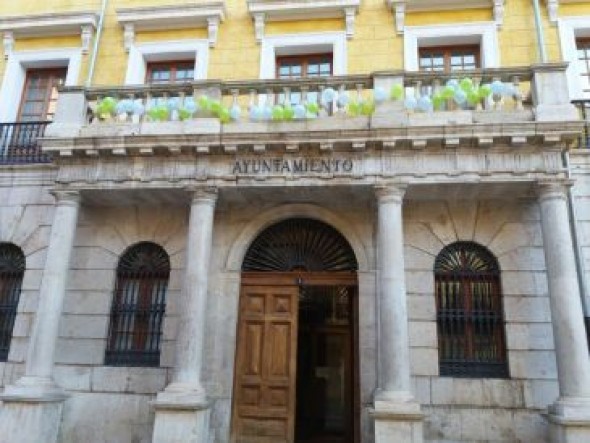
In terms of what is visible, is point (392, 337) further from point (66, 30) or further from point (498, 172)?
point (66, 30)

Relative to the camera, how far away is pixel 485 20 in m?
10.8

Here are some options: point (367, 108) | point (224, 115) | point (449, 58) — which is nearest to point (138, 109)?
point (224, 115)

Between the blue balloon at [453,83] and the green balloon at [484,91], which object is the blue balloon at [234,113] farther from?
the green balloon at [484,91]

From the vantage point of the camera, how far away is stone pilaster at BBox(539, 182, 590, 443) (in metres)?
7.13

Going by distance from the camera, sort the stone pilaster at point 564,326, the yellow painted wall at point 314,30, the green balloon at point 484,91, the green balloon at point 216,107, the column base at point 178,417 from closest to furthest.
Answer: the stone pilaster at point 564,326, the column base at point 178,417, the green balloon at point 484,91, the green balloon at point 216,107, the yellow painted wall at point 314,30

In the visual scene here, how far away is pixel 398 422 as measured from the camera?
7344 millimetres

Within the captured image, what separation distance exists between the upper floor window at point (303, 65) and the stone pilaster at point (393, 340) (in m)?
4.13

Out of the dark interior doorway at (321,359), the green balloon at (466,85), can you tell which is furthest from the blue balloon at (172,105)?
the dark interior doorway at (321,359)

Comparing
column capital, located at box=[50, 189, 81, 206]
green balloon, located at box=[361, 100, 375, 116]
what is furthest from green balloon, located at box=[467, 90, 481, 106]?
column capital, located at box=[50, 189, 81, 206]

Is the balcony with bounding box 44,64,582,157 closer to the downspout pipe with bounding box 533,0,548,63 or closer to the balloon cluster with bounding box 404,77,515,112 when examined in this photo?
the balloon cluster with bounding box 404,77,515,112

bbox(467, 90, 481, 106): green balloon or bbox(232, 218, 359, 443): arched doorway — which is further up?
bbox(467, 90, 481, 106): green balloon

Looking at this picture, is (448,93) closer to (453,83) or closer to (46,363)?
(453,83)

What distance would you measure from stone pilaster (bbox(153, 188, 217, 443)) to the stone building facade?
0.04 m

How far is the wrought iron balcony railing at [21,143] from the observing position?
36.1ft
